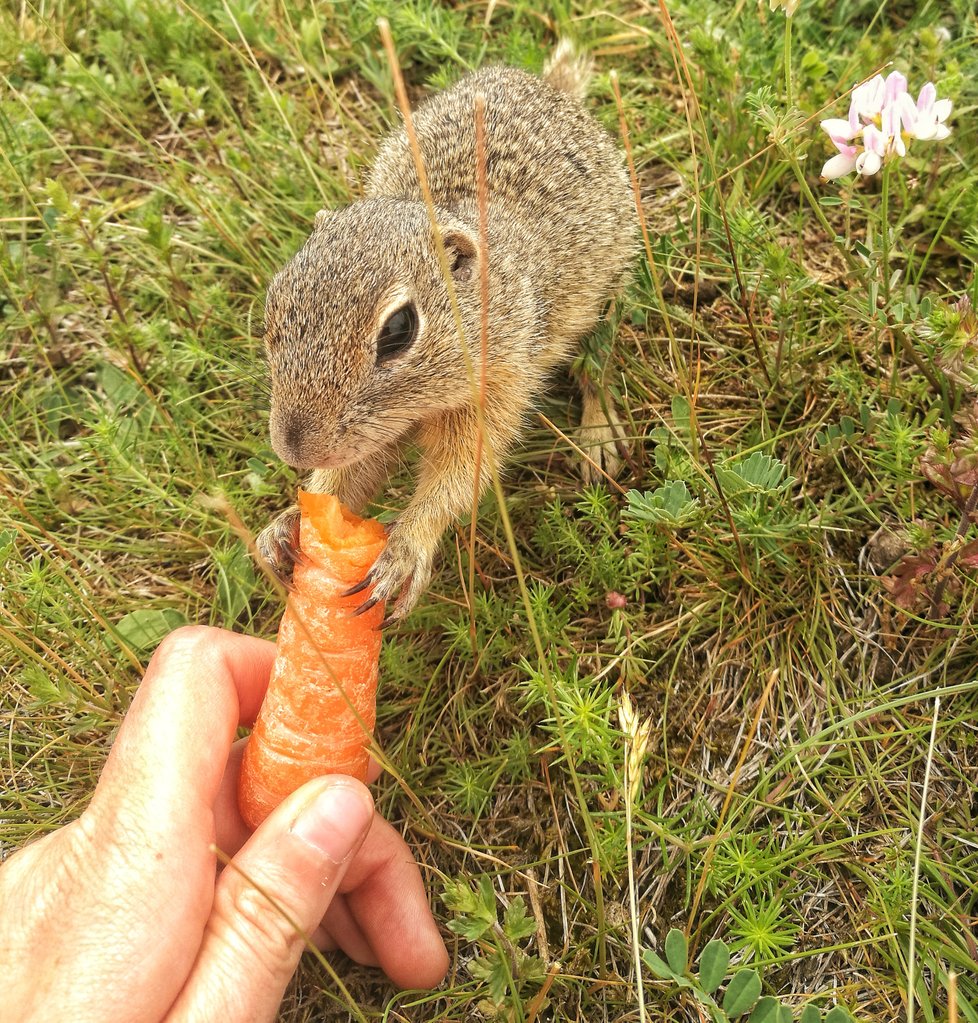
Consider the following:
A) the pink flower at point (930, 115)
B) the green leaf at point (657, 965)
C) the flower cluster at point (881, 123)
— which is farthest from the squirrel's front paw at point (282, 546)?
the pink flower at point (930, 115)

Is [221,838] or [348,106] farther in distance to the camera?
[348,106]

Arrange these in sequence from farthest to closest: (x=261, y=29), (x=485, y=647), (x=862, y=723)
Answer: (x=261, y=29) < (x=485, y=647) < (x=862, y=723)

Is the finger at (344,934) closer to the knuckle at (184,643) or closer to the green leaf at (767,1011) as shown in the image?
the knuckle at (184,643)

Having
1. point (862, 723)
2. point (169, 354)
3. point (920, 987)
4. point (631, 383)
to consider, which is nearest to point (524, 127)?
point (631, 383)

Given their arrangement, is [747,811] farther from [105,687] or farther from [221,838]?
[105,687]

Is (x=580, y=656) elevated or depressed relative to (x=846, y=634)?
elevated

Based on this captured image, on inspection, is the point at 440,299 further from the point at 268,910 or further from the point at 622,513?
the point at 268,910

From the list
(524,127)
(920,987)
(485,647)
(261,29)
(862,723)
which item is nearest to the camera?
(920,987)
